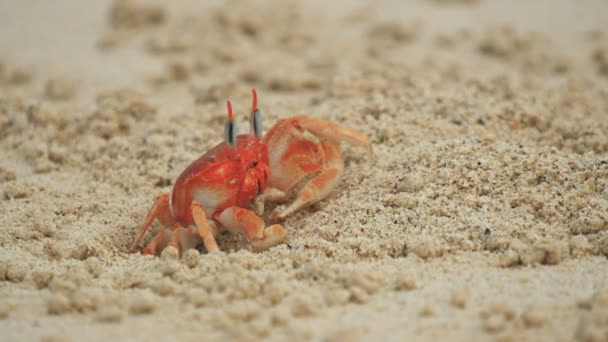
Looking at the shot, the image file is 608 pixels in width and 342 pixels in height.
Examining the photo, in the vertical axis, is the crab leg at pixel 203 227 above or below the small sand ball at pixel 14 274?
above

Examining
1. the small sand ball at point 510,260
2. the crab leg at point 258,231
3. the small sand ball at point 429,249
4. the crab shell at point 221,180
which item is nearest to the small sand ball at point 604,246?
the small sand ball at point 510,260

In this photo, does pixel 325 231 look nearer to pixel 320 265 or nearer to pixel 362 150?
pixel 320 265

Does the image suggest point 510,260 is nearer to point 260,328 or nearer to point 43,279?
point 260,328

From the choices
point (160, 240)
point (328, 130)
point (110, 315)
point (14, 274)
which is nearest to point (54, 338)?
point (110, 315)

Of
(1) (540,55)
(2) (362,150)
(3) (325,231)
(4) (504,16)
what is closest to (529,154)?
(2) (362,150)

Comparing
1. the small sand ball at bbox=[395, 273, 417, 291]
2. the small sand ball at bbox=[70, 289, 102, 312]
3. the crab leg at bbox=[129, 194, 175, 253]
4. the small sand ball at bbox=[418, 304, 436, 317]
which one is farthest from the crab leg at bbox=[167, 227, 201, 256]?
the small sand ball at bbox=[418, 304, 436, 317]

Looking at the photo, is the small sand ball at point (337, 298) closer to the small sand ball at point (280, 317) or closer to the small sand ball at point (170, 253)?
the small sand ball at point (280, 317)

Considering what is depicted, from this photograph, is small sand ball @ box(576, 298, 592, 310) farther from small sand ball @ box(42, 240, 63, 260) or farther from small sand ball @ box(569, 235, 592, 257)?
small sand ball @ box(42, 240, 63, 260)
